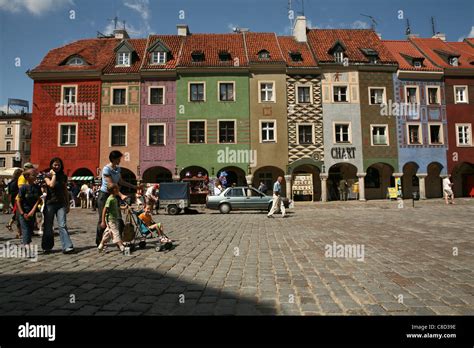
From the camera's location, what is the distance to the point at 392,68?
28500mm

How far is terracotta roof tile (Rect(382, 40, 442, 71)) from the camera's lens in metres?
28.9

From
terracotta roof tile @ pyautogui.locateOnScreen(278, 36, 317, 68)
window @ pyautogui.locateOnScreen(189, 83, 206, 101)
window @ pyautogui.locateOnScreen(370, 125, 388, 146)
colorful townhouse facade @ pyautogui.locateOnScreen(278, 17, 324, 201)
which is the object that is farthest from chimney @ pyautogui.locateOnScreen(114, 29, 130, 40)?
window @ pyautogui.locateOnScreen(370, 125, 388, 146)

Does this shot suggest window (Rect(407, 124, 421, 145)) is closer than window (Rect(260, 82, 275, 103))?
No

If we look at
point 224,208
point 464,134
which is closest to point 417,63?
point 464,134

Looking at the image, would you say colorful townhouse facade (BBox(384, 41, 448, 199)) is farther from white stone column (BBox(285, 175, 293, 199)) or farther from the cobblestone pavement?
the cobblestone pavement

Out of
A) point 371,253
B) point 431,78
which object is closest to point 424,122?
point 431,78

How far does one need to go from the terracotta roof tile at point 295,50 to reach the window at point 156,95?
11.1 m

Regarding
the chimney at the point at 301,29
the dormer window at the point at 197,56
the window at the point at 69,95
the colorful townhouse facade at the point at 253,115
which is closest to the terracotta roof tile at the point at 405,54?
the colorful townhouse facade at the point at 253,115

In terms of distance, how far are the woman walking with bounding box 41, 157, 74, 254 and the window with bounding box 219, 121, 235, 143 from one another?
21.1m

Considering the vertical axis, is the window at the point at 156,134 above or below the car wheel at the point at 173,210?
above

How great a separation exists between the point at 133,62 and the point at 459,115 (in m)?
29.2

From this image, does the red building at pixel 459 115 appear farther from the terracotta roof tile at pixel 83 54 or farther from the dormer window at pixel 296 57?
the terracotta roof tile at pixel 83 54

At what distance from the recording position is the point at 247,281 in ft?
14.6

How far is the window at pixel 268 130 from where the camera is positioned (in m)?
27.6
